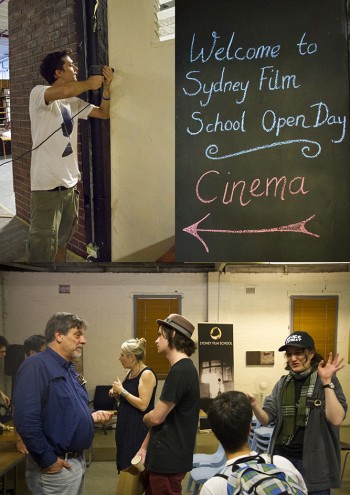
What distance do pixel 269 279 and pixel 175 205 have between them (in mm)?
679

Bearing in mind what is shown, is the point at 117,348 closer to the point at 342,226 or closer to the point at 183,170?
the point at 183,170

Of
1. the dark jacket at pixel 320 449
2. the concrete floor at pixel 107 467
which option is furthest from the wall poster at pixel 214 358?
the dark jacket at pixel 320 449

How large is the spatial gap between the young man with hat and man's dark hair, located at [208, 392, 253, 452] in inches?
27.3

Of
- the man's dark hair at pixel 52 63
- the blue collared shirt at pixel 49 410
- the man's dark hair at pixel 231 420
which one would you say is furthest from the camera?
the man's dark hair at pixel 52 63

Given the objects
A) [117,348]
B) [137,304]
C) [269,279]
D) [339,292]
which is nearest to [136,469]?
[117,348]

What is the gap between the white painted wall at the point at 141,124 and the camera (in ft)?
9.58

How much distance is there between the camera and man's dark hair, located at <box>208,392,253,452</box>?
6.81ft

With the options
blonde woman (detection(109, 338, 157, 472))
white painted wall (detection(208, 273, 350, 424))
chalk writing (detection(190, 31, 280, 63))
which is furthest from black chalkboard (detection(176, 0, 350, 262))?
blonde woman (detection(109, 338, 157, 472))

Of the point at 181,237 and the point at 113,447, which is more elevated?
the point at 181,237

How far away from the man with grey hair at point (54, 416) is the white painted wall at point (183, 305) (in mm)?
378

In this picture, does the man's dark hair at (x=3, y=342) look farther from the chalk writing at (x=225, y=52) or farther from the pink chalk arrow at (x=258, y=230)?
the chalk writing at (x=225, y=52)

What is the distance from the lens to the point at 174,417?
2947mm

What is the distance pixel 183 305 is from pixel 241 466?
4.66 ft

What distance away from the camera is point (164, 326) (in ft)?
9.81
